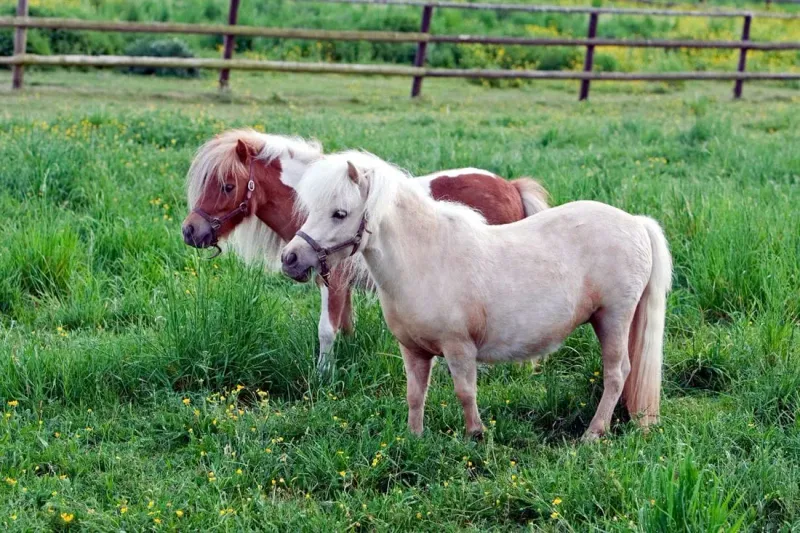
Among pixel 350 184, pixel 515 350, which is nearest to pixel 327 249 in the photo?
pixel 350 184

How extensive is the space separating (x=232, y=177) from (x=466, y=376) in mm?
1685

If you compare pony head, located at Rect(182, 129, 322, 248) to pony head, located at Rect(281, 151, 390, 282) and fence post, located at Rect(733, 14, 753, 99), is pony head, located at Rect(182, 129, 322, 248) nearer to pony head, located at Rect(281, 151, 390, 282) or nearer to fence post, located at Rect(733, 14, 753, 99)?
pony head, located at Rect(281, 151, 390, 282)

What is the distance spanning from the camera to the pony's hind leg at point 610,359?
398 cm

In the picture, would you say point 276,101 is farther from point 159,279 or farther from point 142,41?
point 159,279

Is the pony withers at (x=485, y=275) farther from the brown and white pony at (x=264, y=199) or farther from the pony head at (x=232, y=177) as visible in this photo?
the pony head at (x=232, y=177)

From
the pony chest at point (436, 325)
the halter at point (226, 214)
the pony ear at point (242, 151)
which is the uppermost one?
the pony ear at point (242, 151)

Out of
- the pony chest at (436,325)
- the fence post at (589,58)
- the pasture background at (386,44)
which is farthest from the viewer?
the fence post at (589,58)

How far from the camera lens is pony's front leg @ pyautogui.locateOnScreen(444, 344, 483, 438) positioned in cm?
372

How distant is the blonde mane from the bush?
917cm

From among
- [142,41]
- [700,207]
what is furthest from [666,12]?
[700,207]

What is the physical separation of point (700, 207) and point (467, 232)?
2.79 metres

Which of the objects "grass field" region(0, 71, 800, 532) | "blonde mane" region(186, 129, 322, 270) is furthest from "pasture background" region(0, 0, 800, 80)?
"blonde mane" region(186, 129, 322, 270)

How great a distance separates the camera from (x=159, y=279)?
216 inches

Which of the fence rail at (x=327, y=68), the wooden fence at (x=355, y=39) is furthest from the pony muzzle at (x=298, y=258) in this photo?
the fence rail at (x=327, y=68)
